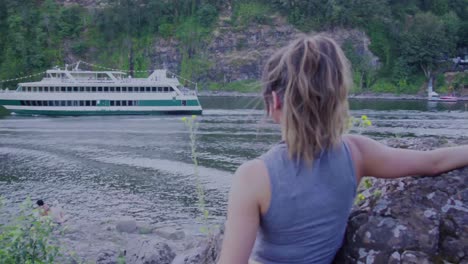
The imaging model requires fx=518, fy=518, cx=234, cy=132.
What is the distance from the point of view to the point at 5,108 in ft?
143

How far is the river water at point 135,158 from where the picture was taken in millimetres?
14867

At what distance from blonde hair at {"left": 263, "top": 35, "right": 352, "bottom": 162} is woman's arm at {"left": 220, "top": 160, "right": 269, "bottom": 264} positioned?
0.16 meters

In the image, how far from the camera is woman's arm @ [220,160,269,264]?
1.70 metres

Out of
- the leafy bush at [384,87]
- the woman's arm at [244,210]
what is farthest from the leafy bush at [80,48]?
the woman's arm at [244,210]

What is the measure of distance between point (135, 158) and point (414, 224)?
20842 millimetres

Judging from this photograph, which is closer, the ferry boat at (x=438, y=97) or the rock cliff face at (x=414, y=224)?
the rock cliff face at (x=414, y=224)

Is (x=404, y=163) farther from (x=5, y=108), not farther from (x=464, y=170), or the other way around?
(x=5, y=108)

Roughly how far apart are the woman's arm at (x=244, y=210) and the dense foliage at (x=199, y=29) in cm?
6304

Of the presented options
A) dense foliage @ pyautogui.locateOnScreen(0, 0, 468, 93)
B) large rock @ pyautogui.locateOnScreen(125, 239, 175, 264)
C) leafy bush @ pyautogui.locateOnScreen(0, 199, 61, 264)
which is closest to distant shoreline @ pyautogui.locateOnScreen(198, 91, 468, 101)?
dense foliage @ pyautogui.locateOnScreen(0, 0, 468, 93)

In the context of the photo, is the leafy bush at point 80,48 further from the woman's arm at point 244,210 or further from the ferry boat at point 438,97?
the woman's arm at point 244,210

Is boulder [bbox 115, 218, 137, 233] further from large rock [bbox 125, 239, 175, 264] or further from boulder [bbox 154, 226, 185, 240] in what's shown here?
large rock [bbox 125, 239, 175, 264]

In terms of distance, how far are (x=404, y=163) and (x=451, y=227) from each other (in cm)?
33

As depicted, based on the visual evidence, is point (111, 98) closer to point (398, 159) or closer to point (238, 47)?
point (238, 47)

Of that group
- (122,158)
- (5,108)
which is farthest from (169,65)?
(122,158)
